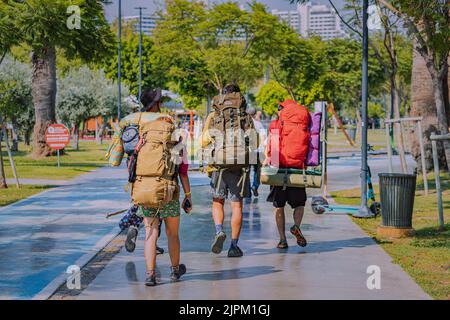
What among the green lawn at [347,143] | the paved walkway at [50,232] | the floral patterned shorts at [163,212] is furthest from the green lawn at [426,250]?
the green lawn at [347,143]

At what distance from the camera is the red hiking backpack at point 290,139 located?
33.1 feet

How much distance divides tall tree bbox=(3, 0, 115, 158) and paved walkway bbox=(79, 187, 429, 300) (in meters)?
13.9

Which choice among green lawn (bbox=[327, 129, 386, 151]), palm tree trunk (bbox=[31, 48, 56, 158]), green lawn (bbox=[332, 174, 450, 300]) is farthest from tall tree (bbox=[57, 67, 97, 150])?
green lawn (bbox=[332, 174, 450, 300])

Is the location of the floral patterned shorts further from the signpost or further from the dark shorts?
the signpost

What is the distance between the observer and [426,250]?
10.0 metres

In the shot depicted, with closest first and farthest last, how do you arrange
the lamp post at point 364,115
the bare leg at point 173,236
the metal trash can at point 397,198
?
the bare leg at point 173,236
the metal trash can at point 397,198
the lamp post at point 364,115

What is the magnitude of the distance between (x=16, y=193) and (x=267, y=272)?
10.2 m

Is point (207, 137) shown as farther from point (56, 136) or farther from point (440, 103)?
point (56, 136)

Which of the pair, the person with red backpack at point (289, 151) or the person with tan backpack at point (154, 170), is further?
the person with red backpack at point (289, 151)

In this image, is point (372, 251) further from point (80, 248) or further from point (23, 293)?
point (23, 293)

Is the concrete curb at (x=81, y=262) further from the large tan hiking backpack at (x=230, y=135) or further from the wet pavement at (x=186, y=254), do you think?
the large tan hiking backpack at (x=230, y=135)

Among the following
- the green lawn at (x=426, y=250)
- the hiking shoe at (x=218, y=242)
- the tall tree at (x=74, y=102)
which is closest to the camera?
the green lawn at (x=426, y=250)

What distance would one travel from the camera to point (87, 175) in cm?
2392

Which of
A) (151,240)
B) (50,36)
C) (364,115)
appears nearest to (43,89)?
(50,36)
